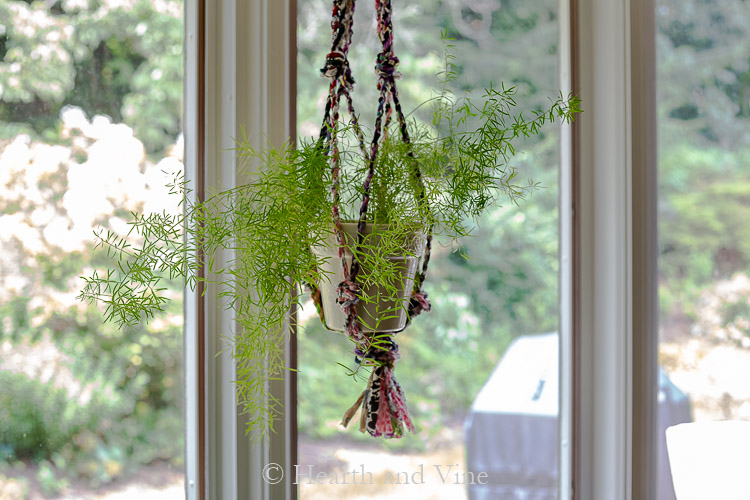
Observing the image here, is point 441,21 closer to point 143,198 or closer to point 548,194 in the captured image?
point 548,194

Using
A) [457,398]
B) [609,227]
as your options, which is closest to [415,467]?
[457,398]

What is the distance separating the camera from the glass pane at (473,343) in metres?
1.27

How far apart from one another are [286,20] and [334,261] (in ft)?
1.99

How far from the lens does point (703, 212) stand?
1263 millimetres

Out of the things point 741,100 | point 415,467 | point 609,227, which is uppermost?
point 741,100

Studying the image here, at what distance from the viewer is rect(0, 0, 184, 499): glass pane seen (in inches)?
40.5

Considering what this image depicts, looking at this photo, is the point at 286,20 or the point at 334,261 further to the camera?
the point at 286,20

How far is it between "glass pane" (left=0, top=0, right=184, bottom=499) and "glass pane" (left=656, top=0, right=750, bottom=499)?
3.38ft

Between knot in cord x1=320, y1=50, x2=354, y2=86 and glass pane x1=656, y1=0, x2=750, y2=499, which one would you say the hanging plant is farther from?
glass pane x1=656, y1=0, x2=750, y2=499

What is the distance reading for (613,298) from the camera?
4.10ft

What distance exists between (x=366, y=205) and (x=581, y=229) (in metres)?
0.65

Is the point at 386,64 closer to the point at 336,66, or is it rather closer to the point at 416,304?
the point at 336,66

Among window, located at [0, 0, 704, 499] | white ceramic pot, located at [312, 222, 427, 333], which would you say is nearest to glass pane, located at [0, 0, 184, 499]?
window, located at [0, 0, 704, 499]

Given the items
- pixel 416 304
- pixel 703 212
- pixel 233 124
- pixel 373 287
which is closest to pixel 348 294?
pixel 373 287
